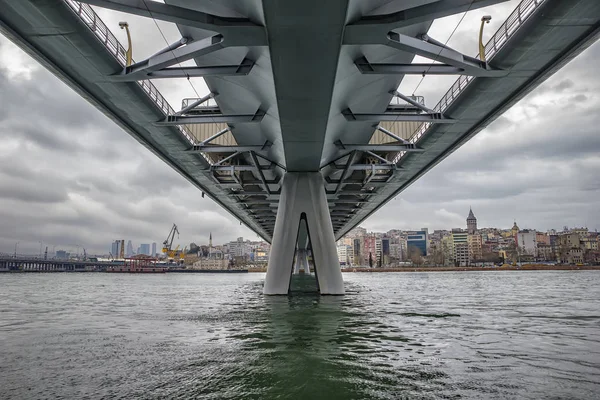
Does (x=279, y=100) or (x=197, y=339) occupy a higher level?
(x=279, y=100)

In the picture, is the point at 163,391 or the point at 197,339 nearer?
the point at 163,391

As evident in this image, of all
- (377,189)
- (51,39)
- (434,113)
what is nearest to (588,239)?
(377,189)

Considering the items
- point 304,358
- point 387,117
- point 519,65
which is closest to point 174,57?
point 304,358

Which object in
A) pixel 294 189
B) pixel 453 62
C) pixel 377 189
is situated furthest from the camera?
pixel 377 189

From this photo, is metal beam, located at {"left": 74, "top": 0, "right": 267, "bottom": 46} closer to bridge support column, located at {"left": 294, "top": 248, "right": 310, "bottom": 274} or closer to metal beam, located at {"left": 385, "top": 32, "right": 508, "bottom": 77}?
metal beam, located at {"left": 385, "top": 32, "right": 508, "bottom": 77}

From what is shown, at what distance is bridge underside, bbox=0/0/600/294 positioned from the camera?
9.56 metres

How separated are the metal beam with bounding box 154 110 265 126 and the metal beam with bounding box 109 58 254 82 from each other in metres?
3.70

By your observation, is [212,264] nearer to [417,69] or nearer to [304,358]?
[417,69]

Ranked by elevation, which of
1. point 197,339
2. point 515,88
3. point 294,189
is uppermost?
point 515,88

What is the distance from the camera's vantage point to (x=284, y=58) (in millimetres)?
10484

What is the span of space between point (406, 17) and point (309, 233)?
15.8 meters

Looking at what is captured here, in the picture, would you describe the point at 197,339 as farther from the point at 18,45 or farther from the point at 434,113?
the point at 434,113

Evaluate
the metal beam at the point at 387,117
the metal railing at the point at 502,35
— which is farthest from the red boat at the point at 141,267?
the metal railing at the point at 502,35

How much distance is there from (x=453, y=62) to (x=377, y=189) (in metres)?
21.0
